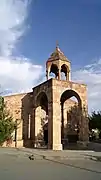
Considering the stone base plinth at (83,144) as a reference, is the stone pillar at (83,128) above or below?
above

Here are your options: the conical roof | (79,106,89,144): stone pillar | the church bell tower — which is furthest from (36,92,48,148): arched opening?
(79,106,89,144): stone pillar

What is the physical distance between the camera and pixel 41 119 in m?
29.3

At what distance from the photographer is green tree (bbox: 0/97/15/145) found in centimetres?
2591

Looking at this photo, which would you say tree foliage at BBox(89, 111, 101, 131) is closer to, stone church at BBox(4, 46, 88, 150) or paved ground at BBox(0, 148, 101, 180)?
stone church at BBox(4, 46, 88, 150)

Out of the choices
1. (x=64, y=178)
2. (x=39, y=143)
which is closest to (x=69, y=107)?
(x=39, y=143)

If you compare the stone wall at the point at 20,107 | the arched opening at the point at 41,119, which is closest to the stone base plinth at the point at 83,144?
the arched opening at the point at 41,119

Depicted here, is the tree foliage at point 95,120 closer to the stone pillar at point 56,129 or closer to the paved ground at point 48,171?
the stone pillar at point 56,129

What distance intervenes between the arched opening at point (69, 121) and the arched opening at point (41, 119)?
7.08ft

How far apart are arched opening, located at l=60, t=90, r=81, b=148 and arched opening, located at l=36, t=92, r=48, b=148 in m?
2.16

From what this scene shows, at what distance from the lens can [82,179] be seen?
28.1 feet

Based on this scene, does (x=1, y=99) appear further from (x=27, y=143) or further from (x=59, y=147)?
(x=59, y=147)

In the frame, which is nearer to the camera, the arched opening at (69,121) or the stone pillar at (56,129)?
the stone pillar at (56,129)

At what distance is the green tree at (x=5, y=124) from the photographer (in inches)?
1020

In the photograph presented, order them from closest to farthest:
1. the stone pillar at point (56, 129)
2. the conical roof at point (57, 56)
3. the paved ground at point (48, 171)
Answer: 1. the paved ground at point (48, 171)
2. the stone pillar at point (56, 129)
3. the conical roof at point (57, 56)
